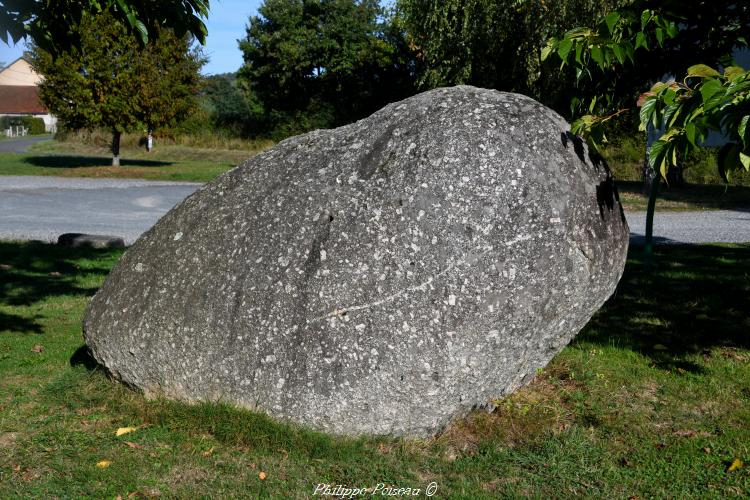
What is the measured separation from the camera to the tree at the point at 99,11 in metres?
5.28

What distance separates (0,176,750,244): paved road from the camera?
12.6m

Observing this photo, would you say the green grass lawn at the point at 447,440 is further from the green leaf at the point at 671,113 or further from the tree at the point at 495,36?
Result: the tree at the point at 495,36

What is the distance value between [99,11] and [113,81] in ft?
67.7

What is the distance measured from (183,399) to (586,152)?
9.68 ft

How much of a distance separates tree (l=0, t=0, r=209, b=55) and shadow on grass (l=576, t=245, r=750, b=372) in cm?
432

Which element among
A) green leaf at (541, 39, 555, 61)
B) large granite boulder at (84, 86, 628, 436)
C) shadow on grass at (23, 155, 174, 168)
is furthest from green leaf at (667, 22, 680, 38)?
shadow on grass at (23, 155, 174, 168)

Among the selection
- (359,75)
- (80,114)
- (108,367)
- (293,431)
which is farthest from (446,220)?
(359,75)

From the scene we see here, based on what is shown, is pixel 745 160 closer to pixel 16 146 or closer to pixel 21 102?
pixel 16 146

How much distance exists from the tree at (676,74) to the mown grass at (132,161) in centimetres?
1869

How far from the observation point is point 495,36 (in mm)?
20578

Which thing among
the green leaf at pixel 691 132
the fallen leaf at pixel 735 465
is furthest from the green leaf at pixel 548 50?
the fallen leaf at pixel 735 465

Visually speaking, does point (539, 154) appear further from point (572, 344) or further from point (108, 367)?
point (108, 367)

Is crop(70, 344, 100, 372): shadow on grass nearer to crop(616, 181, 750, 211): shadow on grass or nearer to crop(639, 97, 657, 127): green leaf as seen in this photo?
crop(639, 97, 657, 127): green leaf

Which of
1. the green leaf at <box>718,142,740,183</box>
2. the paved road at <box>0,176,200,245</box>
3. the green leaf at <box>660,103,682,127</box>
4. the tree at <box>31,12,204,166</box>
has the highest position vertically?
the tree at <box>31,12,204,166</box>
